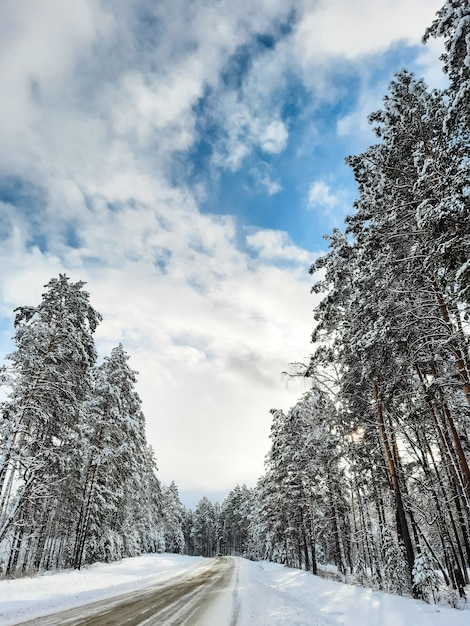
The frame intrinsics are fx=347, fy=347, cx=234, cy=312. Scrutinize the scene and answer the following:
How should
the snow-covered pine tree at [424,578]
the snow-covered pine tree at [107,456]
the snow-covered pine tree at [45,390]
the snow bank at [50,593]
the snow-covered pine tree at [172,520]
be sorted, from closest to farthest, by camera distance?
the snow bank at [50,593], the snow-covered pine tree at [424,578], the snow-covered pine tree at [45,390], the snow-covered pine tree at [107,456], the snow-covered pine tree at [172,520]

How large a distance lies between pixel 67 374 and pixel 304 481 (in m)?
19.5

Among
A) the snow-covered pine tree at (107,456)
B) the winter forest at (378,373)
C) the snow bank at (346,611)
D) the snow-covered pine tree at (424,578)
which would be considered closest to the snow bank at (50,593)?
the winter forest at (378,373)

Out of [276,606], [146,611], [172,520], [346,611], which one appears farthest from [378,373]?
[172,520]

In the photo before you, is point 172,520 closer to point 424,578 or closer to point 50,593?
point 50,593

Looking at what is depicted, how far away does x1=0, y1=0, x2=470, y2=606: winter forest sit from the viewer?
8555mm

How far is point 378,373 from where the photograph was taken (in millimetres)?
12180

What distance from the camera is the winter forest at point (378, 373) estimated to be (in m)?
8.55

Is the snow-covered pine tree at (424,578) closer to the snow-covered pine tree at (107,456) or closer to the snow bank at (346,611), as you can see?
the snow bank at (346,611)

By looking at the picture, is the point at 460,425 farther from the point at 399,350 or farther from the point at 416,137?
the point at 416,137

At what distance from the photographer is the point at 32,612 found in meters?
8.59

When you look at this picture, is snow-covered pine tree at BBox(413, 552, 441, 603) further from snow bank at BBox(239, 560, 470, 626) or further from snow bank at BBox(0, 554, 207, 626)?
snow bank at BBox(0, 554, 207, 626)

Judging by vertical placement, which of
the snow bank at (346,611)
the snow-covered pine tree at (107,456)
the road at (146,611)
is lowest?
the snow bank at (346,611)

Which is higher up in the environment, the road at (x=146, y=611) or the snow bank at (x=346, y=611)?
the road at (x=146, y=611)

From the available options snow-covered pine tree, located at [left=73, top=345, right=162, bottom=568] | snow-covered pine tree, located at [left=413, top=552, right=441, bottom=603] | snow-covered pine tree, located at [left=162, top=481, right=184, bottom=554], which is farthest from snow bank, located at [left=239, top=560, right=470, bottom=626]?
snow-covered pine tree, located at [left=162, top=481, right=184, bottom=554]
